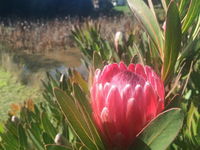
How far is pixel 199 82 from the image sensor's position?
116 cm

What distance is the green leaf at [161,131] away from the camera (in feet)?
1.99

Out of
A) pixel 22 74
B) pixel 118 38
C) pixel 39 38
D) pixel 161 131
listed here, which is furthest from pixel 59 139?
pixel 39 38

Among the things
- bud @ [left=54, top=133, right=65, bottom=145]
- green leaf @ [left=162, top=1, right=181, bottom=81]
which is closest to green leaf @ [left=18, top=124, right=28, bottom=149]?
bud @ [left=54, top=133, right=65, bottom=145]

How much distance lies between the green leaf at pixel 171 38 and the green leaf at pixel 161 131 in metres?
0.18

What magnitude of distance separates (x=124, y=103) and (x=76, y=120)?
0.10 meters

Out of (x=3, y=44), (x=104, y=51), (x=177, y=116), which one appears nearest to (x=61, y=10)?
(x=3, y=44)

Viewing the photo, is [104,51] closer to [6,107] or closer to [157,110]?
[157,110]

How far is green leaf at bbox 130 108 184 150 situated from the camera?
0.61 metres

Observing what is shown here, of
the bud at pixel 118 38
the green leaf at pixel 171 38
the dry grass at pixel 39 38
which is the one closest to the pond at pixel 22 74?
the dry grass at pixel 39 38

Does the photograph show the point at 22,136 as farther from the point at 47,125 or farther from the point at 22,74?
the point at 22,74

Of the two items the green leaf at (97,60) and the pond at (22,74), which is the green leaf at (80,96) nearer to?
the green leaf at (97,60)

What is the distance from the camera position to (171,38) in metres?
0.74

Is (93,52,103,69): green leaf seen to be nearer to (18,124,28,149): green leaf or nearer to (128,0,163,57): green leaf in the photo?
(128,0,163,57): green leaf

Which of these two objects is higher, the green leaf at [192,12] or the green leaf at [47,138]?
the green leaf at [192,12]
